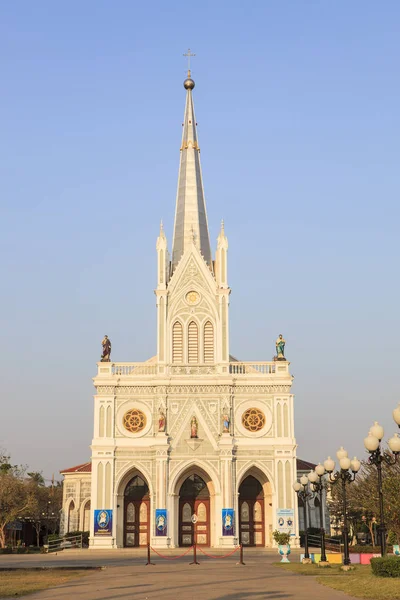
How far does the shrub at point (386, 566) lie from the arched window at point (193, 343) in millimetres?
31589

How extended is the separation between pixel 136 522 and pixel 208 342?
1267 centimetres

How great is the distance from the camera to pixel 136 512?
2007 inches

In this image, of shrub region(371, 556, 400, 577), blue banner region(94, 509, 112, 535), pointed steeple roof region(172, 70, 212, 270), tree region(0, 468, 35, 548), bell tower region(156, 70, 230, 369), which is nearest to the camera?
shrub region(371, 556, 400, 577)

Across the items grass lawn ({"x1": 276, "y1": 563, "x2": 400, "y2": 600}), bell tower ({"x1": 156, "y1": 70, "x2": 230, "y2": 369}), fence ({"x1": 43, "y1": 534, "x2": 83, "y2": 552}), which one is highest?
bell tower ({"x1": 156, "y1": 70, "x2": 230, "y2": 369})

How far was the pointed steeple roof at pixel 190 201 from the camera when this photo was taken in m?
55.3

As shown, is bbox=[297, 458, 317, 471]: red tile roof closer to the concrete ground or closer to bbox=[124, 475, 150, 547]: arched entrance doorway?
bbox=[124, 475, 150, 547]: arched entrance doorway

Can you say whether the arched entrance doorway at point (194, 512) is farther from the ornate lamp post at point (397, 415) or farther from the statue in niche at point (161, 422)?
the ornate lamp post at point (397, 415)

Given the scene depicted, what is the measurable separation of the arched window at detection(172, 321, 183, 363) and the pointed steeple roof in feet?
15.5

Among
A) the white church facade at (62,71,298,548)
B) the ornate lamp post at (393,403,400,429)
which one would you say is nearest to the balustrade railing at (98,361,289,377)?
the white church facade at (62,71,298,548)

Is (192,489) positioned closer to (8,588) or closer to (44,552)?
(44,552)

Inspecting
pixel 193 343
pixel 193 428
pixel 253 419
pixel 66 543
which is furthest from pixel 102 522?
pixel 193 343

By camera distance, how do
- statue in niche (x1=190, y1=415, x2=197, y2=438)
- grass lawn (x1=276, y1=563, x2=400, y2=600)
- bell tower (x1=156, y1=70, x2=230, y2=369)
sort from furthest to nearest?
bell tower (x1=156, y1=70, x2=230, y2=369)
statue in niche (x1=190, y1=415, x2=197, y2=438)
grass lawn (x1=276, y1=563, x2=400, y2=600)

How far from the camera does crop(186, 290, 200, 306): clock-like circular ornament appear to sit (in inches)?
2072

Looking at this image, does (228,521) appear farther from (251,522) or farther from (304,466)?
(304,466)
